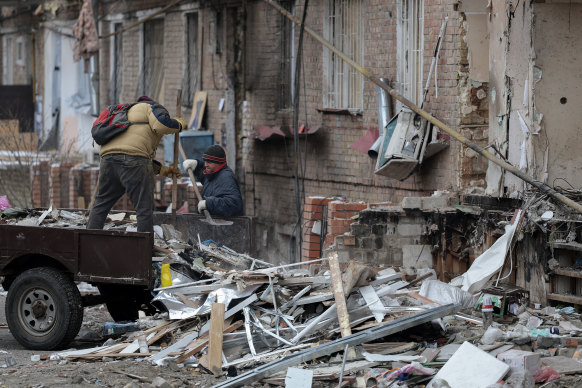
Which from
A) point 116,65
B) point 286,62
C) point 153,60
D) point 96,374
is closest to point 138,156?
point 96,374

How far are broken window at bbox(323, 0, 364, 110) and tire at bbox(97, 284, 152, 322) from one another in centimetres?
510

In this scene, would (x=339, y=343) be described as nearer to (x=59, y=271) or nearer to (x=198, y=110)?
(x=59, y=271)

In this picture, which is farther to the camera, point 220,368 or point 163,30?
Result: point 163,30

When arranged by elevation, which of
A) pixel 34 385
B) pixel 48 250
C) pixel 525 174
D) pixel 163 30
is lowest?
pixel 34 385

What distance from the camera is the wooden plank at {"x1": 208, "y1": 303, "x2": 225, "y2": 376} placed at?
7.52 metres

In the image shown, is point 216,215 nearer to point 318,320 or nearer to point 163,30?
point 318,320

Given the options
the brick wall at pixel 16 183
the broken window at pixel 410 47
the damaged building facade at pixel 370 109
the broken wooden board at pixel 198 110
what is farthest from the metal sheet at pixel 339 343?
the broken wooden board at pixel 198 110

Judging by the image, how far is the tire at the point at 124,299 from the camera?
9.16m

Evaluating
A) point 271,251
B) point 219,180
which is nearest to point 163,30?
point 271,251

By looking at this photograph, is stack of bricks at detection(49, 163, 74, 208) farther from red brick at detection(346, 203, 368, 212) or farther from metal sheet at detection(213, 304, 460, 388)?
metal sheet at detection(213, 304, 460, 388)

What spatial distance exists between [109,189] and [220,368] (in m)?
2.61

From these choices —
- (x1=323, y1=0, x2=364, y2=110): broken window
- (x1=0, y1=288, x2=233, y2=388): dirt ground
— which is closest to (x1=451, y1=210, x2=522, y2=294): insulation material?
(x1=0, y1=288, x2=233, y2=388): dirt ground

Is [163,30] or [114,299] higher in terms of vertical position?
[163,30]

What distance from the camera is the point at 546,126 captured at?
31.4 ft
